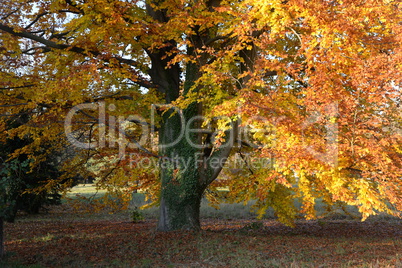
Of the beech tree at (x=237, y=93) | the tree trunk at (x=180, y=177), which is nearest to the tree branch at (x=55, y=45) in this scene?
the beech tree at (x=237, y=93)

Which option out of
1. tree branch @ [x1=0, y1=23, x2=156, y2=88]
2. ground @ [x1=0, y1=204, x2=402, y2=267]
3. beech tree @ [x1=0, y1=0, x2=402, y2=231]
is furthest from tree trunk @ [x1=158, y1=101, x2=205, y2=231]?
tree branch @ [x1=0, y1=23, x2=156, y2=88]

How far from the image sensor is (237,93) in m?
8.60

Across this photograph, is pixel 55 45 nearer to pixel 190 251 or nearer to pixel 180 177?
pixel 180 177

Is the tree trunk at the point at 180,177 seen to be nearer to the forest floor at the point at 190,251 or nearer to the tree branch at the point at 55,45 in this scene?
the forest floor at the point at 190,251

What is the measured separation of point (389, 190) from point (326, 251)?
10.5 ft

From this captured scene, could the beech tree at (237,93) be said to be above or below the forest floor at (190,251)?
above

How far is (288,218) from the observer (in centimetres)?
1116

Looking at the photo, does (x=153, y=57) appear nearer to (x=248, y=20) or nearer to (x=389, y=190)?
(x=248, y=20)

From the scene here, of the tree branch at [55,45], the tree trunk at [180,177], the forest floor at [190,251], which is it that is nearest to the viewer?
the forest floor at [190,251]

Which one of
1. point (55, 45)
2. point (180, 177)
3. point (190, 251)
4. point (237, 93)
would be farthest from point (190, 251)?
point (55, 45)

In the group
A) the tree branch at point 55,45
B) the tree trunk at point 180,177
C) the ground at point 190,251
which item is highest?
the tree branch at point 55,45

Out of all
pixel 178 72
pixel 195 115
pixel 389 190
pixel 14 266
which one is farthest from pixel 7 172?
pixel 389 190

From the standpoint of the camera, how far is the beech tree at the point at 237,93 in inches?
280

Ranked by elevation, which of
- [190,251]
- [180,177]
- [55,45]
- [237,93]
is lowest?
[190,251]
